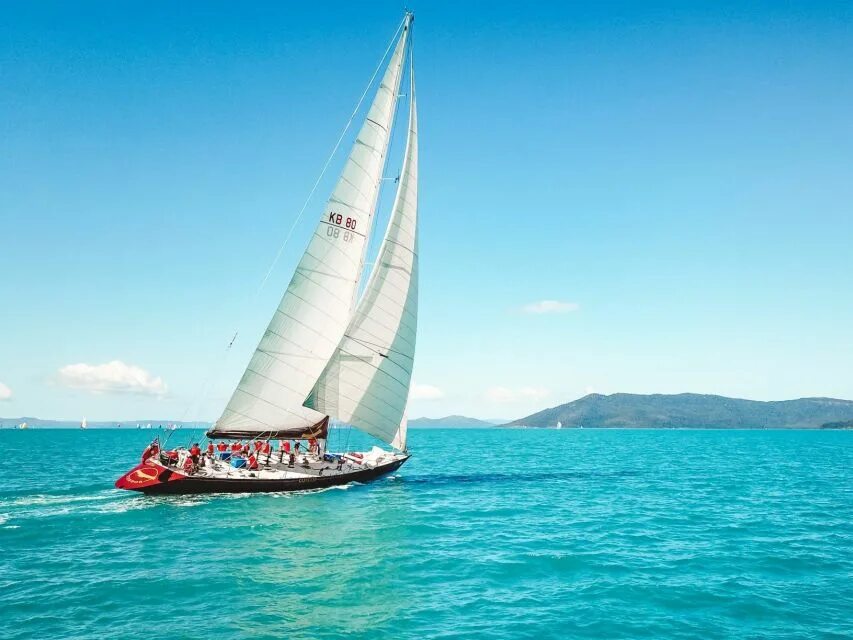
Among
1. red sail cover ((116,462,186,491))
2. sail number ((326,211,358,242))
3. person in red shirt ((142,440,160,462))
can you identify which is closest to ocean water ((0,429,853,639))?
red sail cover ((116,462,186,491))

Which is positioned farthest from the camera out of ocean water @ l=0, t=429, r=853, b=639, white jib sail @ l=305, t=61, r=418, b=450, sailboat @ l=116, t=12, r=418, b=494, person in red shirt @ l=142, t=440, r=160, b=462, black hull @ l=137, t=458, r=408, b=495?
white jib sail @ l=305, t=61, r=418, b=450

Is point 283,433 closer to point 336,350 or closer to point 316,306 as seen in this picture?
point 336,350

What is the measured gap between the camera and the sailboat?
96.8 ft

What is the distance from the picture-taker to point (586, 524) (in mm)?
24469

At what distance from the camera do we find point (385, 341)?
106ft

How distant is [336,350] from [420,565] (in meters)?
15.5

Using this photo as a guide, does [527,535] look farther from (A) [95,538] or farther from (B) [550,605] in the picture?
(A) [95,538]

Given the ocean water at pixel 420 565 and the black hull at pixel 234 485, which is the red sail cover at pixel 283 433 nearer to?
the black hull at pixel 234 485

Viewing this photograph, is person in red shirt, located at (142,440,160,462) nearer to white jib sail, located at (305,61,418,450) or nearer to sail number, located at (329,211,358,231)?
white jib sail, located at (305,61,418,450)

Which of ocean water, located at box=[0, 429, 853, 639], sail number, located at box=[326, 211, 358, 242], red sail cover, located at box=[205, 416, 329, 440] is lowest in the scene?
ocean water, located at box=[0, 429, 853, 639]

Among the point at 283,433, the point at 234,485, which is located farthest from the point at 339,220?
the point at 234,485

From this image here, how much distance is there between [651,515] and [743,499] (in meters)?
9.54

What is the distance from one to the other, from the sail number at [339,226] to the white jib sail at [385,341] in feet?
7.70

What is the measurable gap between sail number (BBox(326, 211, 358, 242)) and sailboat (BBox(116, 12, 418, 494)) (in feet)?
0.18
